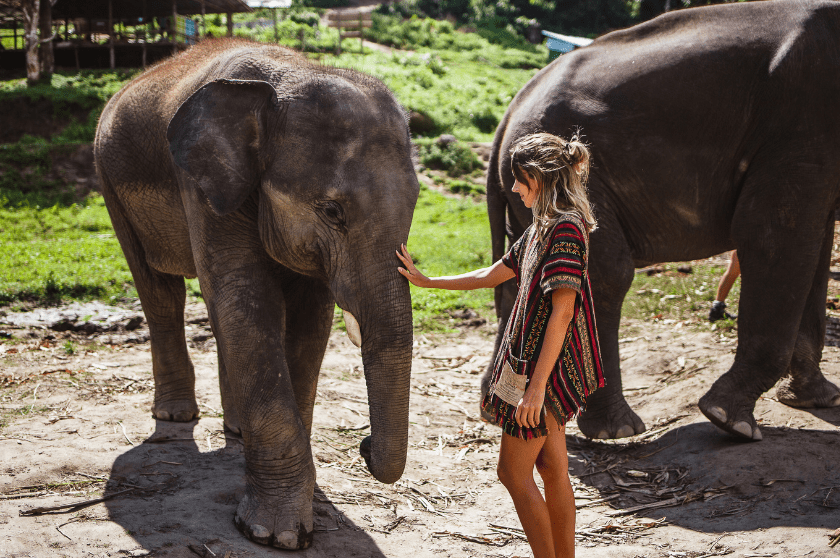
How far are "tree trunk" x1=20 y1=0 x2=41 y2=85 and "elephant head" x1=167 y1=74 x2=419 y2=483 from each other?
1625 centimetres

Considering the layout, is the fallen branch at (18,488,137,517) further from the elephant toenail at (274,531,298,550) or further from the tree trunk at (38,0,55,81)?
the tree trunk at (38,0,55,81)

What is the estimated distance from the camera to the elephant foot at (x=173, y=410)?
4582 mm

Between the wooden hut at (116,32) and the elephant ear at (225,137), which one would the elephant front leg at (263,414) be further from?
the wooden hut at (116,32)

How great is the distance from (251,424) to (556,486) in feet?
4.17

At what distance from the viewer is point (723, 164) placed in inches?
177

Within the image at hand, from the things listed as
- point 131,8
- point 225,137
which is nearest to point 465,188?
point 225,137

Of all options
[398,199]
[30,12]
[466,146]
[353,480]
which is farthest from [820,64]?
[30,12]

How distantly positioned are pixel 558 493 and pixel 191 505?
62.9 inches

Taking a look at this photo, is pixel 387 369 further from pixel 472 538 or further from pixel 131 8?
pixel 131 8

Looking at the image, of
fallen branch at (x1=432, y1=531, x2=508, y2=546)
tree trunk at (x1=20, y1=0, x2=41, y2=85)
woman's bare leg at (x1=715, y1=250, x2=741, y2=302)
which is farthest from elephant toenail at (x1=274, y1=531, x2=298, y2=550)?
tree trunk at (x1=20, y1=0, x2=41, y2=85)

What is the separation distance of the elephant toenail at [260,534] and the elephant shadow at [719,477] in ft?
5.75

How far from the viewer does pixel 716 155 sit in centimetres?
446

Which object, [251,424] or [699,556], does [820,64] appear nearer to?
[699,556]

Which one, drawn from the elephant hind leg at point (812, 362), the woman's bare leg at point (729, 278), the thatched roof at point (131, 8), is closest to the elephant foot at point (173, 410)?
the elephant hind leg at point (812, 362)
